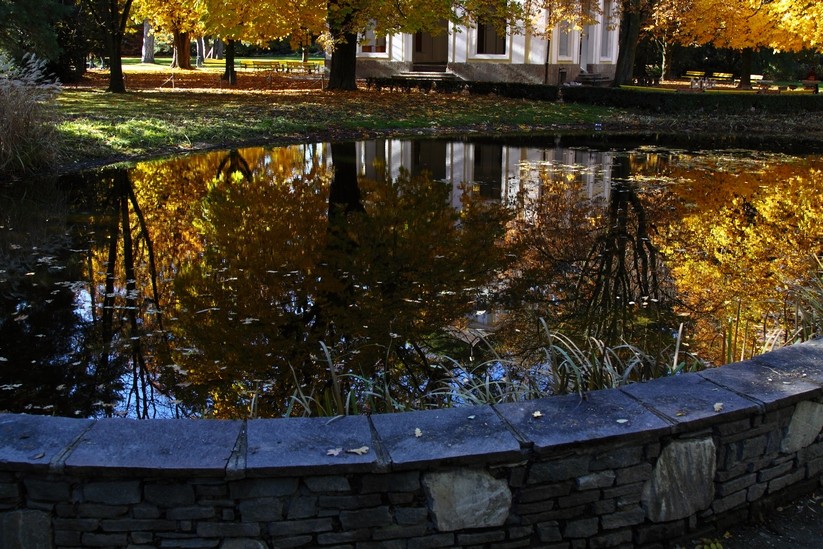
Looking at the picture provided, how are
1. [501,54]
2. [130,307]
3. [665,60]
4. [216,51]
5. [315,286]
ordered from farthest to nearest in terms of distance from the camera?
[216,51], [665,60], [501,54], [315,286], [130,307]

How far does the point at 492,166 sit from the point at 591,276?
8234 mm

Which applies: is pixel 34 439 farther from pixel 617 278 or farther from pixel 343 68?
pixel 343 68

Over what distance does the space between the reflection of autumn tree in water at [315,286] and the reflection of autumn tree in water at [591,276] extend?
517mm

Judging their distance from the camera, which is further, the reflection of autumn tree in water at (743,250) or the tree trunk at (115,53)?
the tree trunk at (115,53)

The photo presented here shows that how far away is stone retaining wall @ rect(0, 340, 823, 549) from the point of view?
10.5ft

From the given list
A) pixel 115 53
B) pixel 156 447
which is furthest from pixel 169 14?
pixel 156 447

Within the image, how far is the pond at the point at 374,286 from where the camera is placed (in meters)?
5.45

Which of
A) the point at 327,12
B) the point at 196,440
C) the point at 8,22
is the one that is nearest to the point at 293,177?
the point at 8,22

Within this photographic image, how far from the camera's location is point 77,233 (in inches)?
386

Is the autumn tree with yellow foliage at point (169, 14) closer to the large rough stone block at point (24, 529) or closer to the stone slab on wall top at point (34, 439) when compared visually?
the stone slab on wall top at point (34, 439)

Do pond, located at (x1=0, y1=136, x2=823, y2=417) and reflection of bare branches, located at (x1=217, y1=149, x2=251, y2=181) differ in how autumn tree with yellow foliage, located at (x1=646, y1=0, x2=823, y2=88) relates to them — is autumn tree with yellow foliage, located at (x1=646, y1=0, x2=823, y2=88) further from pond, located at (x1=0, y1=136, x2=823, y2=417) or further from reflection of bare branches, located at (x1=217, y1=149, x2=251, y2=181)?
reflection of bare branches, located at (x1=217, y1=149, x2=251, y2=181)

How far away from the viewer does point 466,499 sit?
10.9 ft

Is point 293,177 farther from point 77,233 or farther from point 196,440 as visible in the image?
point 196,440

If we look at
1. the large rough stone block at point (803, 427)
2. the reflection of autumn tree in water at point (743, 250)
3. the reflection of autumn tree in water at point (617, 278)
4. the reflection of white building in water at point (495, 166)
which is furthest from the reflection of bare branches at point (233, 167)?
the large rough stone block at point (803, 427)
